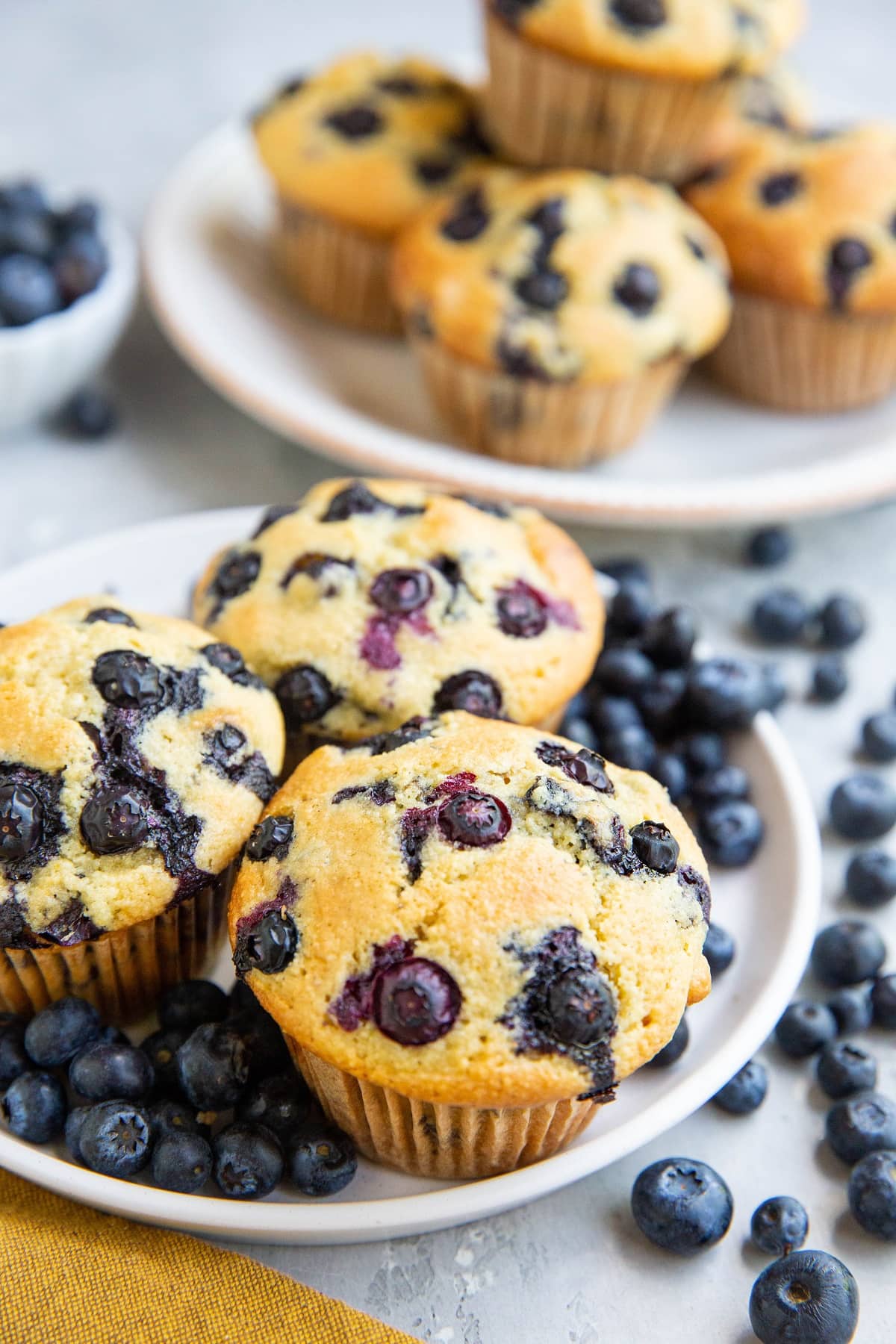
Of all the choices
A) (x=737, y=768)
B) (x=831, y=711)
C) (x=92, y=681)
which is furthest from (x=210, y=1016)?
(x=831, y=711)

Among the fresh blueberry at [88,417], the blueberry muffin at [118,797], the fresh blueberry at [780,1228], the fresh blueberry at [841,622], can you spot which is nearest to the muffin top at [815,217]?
the fresh blueberry at [841,622]

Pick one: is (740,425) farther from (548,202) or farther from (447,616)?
(447,616)

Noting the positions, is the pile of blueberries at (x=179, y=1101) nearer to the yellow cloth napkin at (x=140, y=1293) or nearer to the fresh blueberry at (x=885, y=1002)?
the yellow cloth napkin at (x=140, y=1293)

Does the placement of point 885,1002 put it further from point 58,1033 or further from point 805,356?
point 805,356

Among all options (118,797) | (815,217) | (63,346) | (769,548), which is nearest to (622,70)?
(815,217)

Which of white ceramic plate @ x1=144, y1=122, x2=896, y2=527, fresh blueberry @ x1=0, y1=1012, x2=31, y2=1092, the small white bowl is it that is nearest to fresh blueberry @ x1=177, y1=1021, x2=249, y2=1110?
fresh blueberry @ x1=0, y1=1012, x2=31, y2=1092

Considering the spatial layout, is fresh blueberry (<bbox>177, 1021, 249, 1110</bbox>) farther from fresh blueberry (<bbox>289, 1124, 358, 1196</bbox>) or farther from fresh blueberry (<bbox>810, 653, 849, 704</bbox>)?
fresh blueberry (<bbox>810, 653, 849, 704</bbox>)

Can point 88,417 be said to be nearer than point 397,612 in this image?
No
